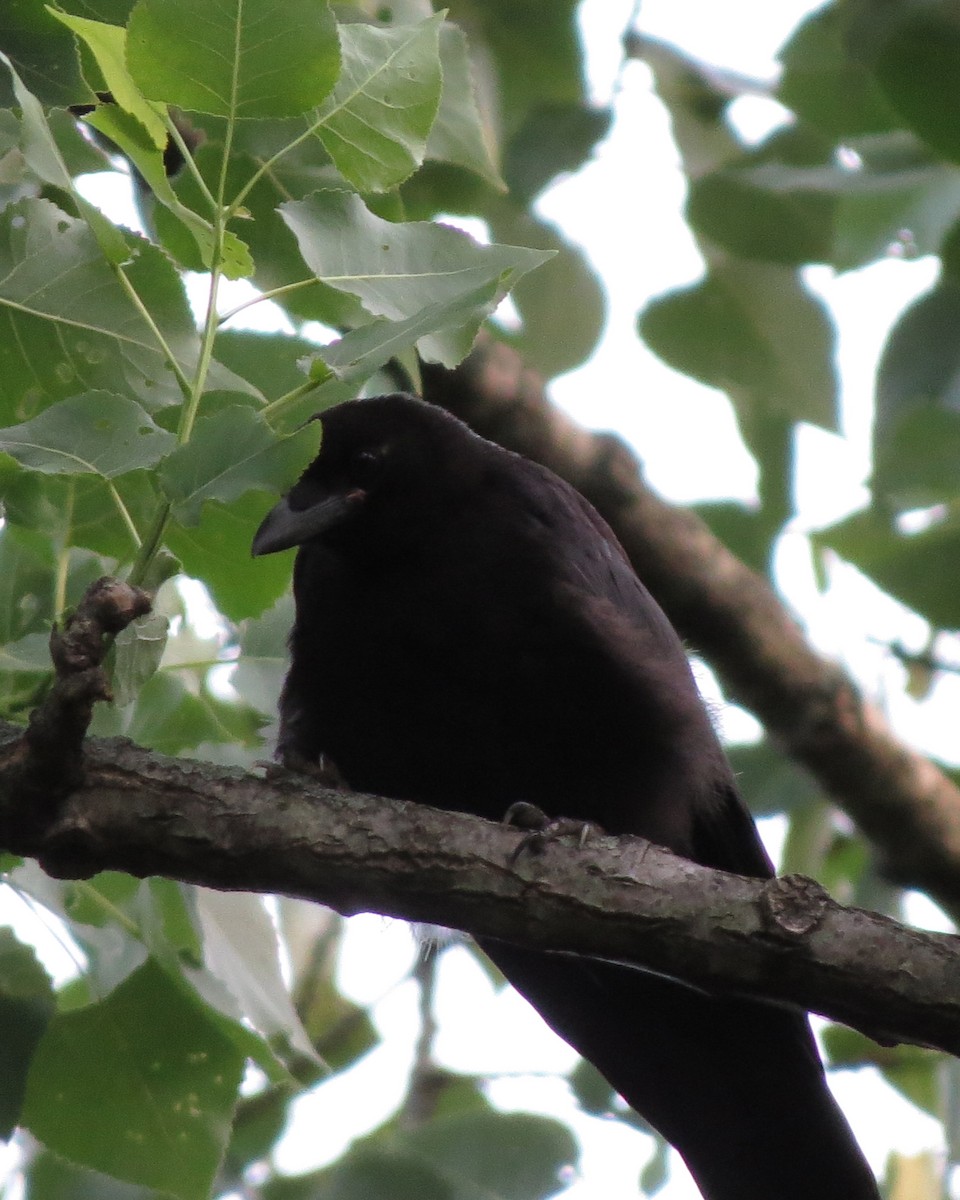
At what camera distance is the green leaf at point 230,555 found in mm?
2404

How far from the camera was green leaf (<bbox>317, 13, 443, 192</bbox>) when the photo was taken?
2.20 m

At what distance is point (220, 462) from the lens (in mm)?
1942

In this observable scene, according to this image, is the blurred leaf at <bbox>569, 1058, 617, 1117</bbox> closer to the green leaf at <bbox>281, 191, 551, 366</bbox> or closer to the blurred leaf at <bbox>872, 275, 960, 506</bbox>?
the blurred leaf at <bbox>872, 275, 960, 506</bbox>

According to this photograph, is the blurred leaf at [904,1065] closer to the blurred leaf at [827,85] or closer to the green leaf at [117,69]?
the blurred leaf at [827,85]

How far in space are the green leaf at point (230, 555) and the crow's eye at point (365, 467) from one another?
3.07 feet

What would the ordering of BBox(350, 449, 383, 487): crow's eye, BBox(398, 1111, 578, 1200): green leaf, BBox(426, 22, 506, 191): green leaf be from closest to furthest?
BBox(426, 22, 506, 191): green leaf < BBox(398, 1111, 578, 1200): green leaf < BBox(350, 449, 383, 487): crow's eye

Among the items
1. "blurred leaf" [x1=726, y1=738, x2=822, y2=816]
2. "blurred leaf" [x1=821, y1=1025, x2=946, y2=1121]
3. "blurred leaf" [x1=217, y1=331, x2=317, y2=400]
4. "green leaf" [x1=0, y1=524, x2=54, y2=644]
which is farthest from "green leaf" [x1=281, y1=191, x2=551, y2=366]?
"blurred leaf" [x1=821, y1=1025, x2=946, y2=1121]

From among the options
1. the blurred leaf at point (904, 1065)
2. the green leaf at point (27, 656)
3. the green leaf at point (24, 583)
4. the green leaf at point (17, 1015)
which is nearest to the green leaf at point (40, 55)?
the green leaf at point (24, 583)

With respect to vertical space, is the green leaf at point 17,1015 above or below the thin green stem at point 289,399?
below

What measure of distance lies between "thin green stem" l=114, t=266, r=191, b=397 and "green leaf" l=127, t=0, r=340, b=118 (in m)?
0.25

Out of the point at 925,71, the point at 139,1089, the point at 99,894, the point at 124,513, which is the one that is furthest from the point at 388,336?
the point at 925,71

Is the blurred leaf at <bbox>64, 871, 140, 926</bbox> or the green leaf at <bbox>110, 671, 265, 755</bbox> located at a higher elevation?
the green leaf at <bbox>110, 671, 265, 755</bbox>

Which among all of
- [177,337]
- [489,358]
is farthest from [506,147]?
[177,337]

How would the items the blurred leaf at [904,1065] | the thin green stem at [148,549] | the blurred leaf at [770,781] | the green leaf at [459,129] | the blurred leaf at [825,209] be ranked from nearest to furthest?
the thin green stem at [148,549]
the green leaf at [459,129]
the blurred leaf at [825,209]
the blurred leaf at [904,1065]
the blurred leaf at [770,781]
